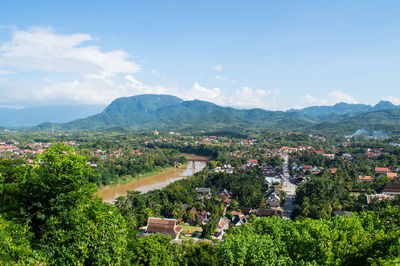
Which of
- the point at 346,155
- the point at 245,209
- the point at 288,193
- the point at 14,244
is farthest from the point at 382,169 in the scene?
the point at 14,244

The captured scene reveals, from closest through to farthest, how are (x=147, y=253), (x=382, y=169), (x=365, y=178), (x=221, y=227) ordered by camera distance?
(x=147, y=253) < (x=221, y=227) < (x=365, y=178) < (x=382, y=169)

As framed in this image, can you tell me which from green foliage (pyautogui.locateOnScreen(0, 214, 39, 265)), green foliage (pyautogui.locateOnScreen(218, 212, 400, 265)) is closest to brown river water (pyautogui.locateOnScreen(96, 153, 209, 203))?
green foliage (pyautogui.locateOnScreen(218, 212, 400, 265))

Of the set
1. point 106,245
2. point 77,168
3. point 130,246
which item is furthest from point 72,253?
point 130,246

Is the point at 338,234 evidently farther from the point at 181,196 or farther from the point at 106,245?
the point at 181,196

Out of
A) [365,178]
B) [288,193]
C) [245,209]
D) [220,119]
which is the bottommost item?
[288,193]

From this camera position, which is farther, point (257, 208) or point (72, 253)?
point (257, 208)

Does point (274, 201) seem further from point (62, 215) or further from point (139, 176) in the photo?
point (62, 215)

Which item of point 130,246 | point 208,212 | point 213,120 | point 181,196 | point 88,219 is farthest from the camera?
point 213,120
